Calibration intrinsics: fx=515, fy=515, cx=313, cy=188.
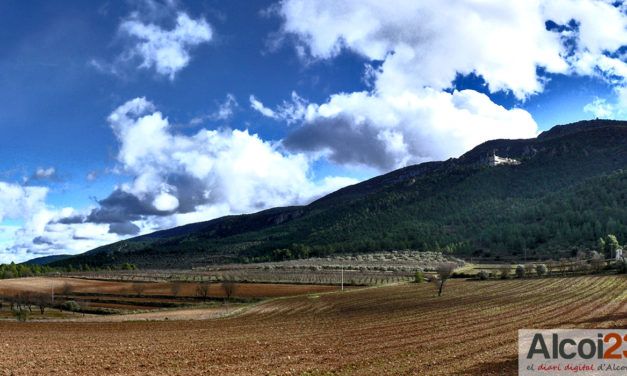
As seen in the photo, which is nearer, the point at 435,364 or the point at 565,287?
the point at 435,364

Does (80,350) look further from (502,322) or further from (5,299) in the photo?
(5,299)

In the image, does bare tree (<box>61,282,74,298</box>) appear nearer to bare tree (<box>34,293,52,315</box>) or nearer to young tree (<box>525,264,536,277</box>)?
bare tree (<box>34,293,52,315</box>)

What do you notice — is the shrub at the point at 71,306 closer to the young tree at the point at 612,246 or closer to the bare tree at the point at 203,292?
the bare tree at the point at 203,292

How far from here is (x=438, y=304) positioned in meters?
73.9

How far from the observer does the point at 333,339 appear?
43.5m

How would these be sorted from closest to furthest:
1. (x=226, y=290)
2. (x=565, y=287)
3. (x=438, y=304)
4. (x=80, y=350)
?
(x=80, y=350) → (x=438, y=304) → (x=565, y=287) → (x=226, y=290)

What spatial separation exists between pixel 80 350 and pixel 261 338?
1493 centimetres

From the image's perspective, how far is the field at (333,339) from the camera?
102 ft

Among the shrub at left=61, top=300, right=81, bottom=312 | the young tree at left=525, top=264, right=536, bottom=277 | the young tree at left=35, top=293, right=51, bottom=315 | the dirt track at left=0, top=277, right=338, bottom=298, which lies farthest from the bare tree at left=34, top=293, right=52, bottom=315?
the young tree at left=525, top=264, right=536, bottom=277

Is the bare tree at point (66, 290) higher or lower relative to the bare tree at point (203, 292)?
higher

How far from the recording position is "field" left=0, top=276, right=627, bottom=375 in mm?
31031

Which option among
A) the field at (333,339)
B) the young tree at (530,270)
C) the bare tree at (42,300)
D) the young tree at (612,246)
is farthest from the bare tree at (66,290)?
the young tree at (612,246)

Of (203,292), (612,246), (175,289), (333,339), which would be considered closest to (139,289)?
(175,289)

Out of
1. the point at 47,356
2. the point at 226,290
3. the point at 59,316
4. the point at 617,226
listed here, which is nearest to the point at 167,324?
the point at 47,356
